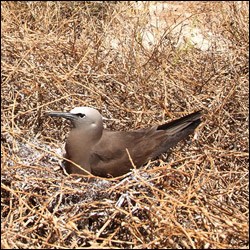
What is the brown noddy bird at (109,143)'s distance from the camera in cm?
260

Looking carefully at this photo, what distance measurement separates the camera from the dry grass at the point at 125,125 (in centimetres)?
216

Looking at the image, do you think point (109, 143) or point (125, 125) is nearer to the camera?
point (109, 143)

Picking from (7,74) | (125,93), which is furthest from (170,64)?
(7,74)

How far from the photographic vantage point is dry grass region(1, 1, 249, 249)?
7.10ft

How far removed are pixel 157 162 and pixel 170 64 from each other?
653mm

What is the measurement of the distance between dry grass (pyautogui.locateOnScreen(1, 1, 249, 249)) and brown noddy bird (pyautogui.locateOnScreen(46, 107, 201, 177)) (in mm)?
75

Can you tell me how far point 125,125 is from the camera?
2.94m

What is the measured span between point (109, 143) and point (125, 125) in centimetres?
31

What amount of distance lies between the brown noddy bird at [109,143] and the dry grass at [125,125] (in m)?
0.07

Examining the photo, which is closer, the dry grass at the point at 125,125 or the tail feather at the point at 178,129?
the dry grass at the point at 125,125

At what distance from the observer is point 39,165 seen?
2557 mm

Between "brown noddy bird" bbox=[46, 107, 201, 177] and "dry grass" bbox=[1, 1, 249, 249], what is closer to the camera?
"dry grass" bbox=[1, 1, 249, 249]

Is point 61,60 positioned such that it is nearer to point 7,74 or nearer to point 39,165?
point 7,74

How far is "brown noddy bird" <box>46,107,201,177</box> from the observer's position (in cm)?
260
